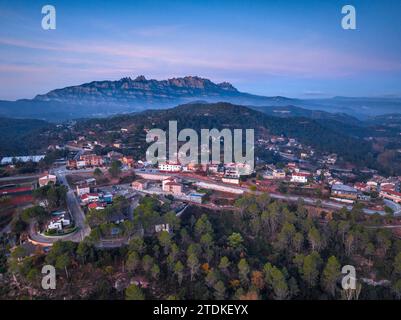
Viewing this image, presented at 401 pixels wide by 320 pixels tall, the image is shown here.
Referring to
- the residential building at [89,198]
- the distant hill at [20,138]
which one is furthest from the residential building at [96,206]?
the distant hill at [20,138]

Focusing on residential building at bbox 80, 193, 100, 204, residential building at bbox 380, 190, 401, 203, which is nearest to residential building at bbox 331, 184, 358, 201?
residential building at bbox 380, 190, 401, 203

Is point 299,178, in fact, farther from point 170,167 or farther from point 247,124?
point 247,124

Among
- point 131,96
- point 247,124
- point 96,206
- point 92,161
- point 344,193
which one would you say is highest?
point 131,96

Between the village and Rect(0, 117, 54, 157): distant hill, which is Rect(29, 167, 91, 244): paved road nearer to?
the village

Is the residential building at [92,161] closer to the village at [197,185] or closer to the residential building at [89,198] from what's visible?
the village at [197,185]

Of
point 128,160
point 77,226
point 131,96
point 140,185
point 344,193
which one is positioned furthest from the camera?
point 131,96

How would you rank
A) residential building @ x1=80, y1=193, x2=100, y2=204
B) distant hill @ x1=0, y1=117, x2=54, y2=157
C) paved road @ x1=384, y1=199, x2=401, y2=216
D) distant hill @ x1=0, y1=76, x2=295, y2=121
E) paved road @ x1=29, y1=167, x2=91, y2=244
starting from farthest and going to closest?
distant hill @ x1=0, y1=76, x2=295, y2=121 < distant hill @ x1=0, y1=117, x2=54, y2=157 < paved road @ x1=384, y1=199, x2=401, y2=216 < residential building @ x1=80, y1=193, x2=100, y2=204 < paved road @ x1=29, y1=167, x2=91, y2=244

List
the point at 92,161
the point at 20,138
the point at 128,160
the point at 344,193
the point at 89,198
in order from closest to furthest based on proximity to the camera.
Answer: the point at 89,198
the point at 344,193
the point at 92,161
the point at 128,160
the point at 20,138

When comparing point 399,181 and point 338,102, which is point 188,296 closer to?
point 399,181

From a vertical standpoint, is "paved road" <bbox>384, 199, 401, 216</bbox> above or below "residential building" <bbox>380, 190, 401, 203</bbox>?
below

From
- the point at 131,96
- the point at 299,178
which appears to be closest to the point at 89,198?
the point at 299,178

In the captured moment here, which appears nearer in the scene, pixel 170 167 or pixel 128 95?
pixel 170 167
